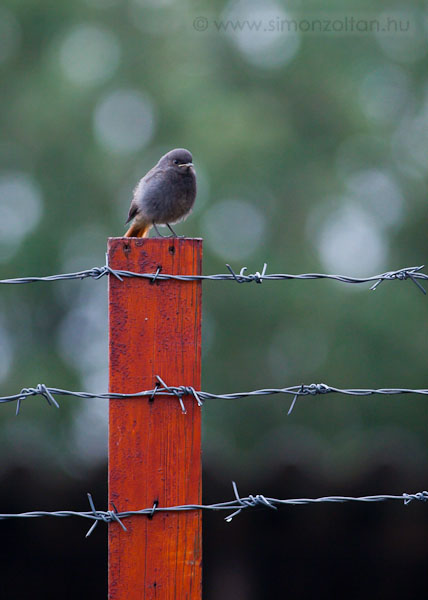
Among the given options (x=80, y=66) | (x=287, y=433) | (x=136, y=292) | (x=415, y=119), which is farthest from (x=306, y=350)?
(x=136, y=292)

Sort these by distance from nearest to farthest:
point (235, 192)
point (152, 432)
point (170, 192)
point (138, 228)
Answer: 1. point (152, 432)
2. point (170, 192)
3. point (138, 228)
4. point (235, 192)

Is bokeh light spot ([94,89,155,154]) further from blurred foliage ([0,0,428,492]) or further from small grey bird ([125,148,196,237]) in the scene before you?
small grey bird ([125,148,196,237])

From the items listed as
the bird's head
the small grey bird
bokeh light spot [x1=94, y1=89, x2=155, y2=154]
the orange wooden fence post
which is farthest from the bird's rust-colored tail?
bokeh light spot [x1=94, y1=89, x2=155, y2=154]

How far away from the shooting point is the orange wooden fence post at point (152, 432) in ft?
9.09

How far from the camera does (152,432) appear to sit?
279 centimetres

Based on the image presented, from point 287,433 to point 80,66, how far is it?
5.87 meters

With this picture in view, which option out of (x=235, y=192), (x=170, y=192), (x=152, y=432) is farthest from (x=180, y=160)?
(x=235, y=192)

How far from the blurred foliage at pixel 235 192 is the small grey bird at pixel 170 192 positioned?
5831 mm

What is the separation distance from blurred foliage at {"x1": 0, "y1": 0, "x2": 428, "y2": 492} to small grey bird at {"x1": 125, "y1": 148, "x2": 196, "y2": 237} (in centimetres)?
583

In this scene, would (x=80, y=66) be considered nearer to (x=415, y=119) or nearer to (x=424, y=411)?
(x=415, y=119)

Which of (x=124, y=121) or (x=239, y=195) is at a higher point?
(x=124, y=121)

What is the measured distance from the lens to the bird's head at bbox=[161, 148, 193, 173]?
18.2ft

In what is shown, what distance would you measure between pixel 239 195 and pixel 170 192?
21.6 ft

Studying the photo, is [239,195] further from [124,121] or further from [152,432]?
[152,432]
